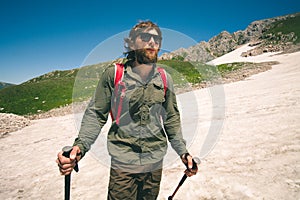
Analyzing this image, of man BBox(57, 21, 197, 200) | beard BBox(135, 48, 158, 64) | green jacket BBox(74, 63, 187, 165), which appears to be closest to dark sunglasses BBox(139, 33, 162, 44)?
man BBox(57, 21, 197, 200)

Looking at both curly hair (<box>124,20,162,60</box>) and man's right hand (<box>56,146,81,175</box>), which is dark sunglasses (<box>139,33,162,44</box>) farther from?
man's right hand (<box>56,146,81,175</box>)

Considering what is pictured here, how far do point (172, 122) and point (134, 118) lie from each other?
0.62m

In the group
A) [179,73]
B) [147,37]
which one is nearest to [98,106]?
[147,37]

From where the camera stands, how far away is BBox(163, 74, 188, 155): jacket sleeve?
2991mm

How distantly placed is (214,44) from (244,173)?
503ft

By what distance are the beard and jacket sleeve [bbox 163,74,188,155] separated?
39 centimetres

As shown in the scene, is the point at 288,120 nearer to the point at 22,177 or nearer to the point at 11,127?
the point at 22,177

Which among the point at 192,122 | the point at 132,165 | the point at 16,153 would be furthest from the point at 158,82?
the point at 16,153

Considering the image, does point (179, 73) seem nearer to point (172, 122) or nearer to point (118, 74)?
point (172, 122)

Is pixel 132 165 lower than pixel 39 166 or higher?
higher

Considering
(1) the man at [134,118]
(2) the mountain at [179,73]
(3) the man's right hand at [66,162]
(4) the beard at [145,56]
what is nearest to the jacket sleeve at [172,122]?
(1) the man at [134,118]

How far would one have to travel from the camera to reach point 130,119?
2740 mm

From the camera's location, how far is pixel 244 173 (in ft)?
15.5

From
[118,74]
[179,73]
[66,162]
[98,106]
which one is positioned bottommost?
[66,162]
